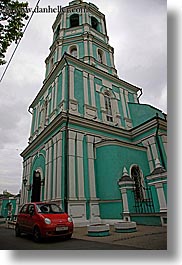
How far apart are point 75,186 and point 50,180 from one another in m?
1.48

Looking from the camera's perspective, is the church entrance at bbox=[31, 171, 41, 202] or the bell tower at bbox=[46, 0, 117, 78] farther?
the bell tower at bbox=[46, 0, 117, 78]

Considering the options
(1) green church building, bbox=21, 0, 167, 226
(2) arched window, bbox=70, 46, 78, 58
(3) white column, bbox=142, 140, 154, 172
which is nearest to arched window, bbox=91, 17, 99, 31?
(1) green church building, bbox=21, 0, 167, 226

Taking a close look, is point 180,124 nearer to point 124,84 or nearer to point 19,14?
point 19,14

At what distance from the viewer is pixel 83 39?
13.2 meters

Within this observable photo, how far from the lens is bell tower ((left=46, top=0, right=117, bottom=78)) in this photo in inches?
509

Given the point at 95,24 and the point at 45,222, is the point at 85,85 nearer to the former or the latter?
the point at 95,24

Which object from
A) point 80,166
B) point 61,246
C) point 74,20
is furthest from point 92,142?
point 74,20

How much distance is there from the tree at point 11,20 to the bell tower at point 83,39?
331 inches

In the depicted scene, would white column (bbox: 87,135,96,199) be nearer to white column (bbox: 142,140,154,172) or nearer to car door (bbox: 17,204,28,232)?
white column (bbox: 142,140,154,172)

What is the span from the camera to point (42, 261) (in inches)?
119

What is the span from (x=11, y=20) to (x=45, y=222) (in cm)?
442

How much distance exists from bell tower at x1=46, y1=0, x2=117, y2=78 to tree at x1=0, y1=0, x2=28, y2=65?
27.6 feet

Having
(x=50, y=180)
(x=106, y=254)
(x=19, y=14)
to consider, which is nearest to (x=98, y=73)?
(x=50, y=180)

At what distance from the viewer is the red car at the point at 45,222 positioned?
425 centimetres
